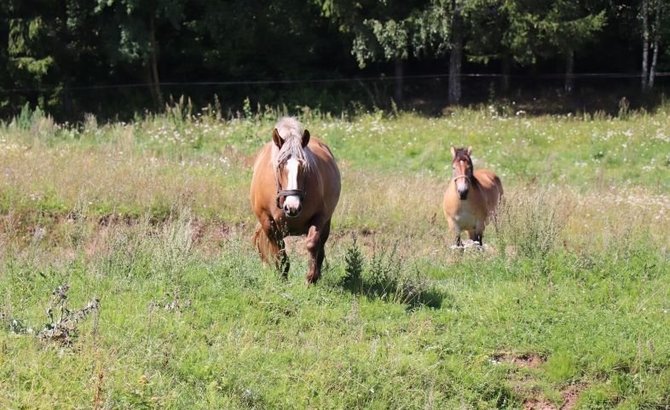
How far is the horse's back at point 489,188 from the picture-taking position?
1352 centimetres

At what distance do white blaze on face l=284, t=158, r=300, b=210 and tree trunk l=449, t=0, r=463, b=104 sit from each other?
1938cm

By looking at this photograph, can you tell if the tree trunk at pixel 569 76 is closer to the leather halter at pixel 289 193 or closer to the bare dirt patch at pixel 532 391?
the leather halter at pixel 289 193

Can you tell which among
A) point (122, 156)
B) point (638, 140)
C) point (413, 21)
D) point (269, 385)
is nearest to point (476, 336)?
point (269, 385)

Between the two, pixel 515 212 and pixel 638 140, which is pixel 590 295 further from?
pixel 638 140

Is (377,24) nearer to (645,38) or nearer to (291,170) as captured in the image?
(645,38)

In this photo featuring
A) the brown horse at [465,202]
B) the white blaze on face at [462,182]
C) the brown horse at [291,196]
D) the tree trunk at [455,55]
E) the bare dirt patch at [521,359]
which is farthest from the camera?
the tree trunk at [455,55]

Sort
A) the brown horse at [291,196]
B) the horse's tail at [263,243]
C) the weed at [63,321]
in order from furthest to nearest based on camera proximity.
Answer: the horse's tail at [263,243], the brown horse at [291,196], the weed at [63,321]

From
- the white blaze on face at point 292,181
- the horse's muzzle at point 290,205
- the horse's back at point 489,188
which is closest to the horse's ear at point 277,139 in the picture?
the white blaze on face at point 292,181

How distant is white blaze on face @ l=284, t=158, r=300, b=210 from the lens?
7969 millimetres

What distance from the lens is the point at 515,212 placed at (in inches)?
447

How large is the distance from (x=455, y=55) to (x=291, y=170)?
20.5 meters

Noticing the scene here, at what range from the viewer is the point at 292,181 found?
320 inches

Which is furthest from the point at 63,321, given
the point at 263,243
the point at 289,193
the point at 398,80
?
the point at 398,80

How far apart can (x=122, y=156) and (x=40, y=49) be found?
1086cm
